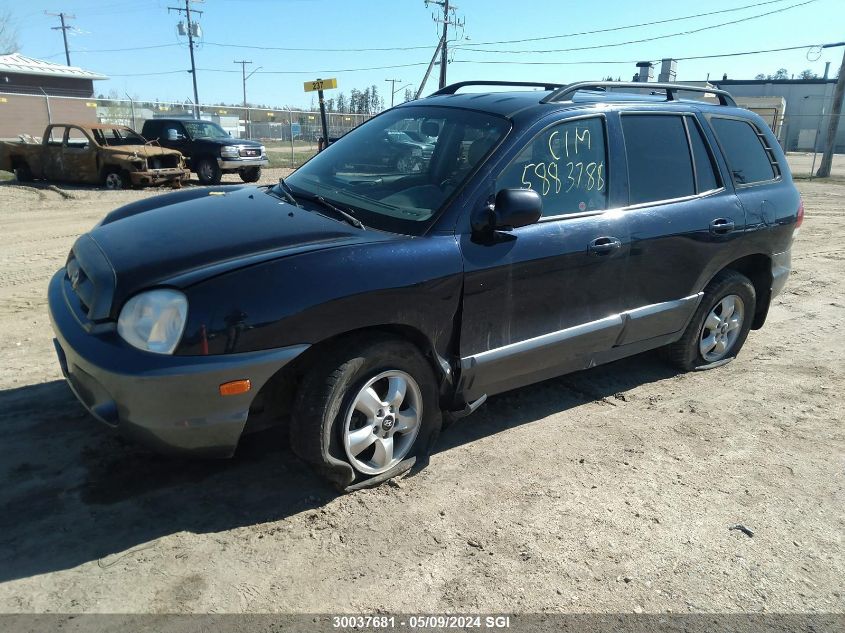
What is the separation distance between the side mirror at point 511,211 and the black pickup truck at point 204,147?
14.6 m

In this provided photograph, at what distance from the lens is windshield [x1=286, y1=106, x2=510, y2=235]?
11.0 feet

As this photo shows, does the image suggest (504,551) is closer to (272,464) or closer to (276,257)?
(272,464)

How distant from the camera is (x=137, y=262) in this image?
2838mm

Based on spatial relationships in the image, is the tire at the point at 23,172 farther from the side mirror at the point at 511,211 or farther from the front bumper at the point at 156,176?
the side mirror at the point at 511,211

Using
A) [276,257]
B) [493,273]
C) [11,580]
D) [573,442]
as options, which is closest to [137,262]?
[276,257]

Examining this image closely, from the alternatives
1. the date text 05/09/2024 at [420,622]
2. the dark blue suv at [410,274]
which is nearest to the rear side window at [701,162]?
the dark blue suv at [410,274]

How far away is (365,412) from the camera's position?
307 centimetres

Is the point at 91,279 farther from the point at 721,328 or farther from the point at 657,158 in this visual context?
the point at 721,328

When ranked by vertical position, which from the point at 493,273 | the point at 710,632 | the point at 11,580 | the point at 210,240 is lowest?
the point at 710,632

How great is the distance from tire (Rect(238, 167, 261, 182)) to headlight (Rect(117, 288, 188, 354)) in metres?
15.2

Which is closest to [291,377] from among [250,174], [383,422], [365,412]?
[365,412]

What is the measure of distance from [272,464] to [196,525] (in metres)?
0.58

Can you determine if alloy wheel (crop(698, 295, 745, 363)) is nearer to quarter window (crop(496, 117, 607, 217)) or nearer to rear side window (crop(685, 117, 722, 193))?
rear side window (crop(685, 117, 722, 193))

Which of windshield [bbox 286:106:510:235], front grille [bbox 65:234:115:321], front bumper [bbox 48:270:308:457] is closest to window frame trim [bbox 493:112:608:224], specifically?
windshield [bbox 286:106:510:235]
